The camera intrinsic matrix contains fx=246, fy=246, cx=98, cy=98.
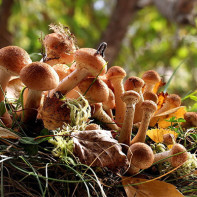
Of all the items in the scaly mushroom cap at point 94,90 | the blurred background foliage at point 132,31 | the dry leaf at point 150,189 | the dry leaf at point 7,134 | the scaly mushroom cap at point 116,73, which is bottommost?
the dry leaf at point 150,189

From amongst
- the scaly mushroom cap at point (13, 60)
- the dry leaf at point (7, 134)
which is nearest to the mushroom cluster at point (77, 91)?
the scaly mushroom cap at point (13, 60)

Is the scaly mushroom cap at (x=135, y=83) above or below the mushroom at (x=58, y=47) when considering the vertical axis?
below

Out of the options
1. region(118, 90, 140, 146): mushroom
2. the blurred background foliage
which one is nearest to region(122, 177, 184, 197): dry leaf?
region(118, 90, 140, 146): mushroom

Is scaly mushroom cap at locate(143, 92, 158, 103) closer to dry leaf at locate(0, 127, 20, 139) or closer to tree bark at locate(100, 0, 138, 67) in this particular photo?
dry leaf at locate(0, 127, 20, 139)

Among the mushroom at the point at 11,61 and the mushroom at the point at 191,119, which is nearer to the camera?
the mushroom at the point at 11,61

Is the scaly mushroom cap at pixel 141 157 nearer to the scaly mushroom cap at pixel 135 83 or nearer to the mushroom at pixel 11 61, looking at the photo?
the scaly mushroom cap at pixel 135 83

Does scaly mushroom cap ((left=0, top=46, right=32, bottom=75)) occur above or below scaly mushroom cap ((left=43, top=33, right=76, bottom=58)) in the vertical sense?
below

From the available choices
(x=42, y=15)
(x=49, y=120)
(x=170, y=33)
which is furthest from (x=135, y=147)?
(x=170, y=33)

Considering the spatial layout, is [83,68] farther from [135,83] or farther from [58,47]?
[135,83]
